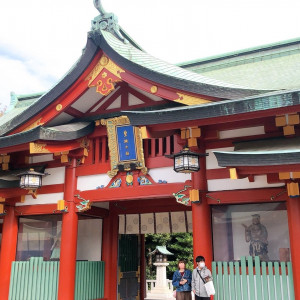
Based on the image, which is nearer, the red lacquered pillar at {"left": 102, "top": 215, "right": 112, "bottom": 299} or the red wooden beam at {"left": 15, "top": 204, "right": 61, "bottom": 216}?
the red wooden beam at {"left": 15, "top": 204, "right": 61, "bottom": 216}

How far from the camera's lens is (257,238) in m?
7.90

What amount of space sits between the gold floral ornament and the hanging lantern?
8.40 feet

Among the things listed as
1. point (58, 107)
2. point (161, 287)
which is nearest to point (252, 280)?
point (58, 107)

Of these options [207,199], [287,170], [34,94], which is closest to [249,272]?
[207,199]

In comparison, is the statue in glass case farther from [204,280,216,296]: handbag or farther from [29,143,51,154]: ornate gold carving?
[29,143,51,154]: ornate gold carving

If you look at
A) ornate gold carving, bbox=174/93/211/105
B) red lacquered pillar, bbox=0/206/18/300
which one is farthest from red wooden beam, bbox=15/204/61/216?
ornate gold carving, bbox=174/93/211/105

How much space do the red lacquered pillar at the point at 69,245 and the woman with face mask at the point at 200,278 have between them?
11.7 feet

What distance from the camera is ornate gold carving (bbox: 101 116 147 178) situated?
29.7 ft

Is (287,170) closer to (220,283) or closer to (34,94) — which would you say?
(220,283)

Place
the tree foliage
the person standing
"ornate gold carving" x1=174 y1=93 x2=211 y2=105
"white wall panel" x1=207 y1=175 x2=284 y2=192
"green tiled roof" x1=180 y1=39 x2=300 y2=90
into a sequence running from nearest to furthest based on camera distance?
the person standing → "white wall panel" x1=207 y1=175 x2=284 y2=192 → "ornate gold carving" x1=174 y1=93 x2=211 y2=105 → "green tiled roof" x1=180 y1=39 x2=300 y2=90 → the tree foliage

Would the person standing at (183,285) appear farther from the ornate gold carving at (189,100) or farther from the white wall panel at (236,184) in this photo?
the ornate gold carving at (189,100)

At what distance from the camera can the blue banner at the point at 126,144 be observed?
9.17 m

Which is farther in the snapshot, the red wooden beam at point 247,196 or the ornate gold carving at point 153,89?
the ornate gold carving at point 153,89

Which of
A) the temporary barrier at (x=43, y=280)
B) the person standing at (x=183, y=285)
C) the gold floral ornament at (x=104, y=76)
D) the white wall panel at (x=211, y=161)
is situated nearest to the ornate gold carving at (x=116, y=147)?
the gold floral ornament at (x=104, y=76)
